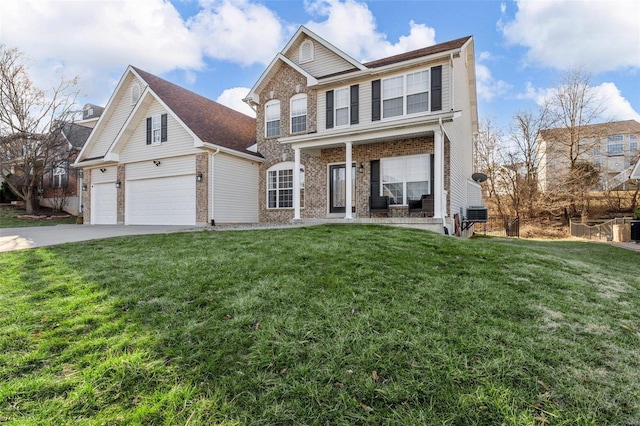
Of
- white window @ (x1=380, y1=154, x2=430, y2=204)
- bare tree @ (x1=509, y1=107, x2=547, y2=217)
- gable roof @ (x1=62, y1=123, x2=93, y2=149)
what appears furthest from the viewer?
bare tree @ (x1=509, y1=107, x2=547, y2=217)

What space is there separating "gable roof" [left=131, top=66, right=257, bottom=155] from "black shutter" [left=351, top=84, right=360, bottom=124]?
4.83m

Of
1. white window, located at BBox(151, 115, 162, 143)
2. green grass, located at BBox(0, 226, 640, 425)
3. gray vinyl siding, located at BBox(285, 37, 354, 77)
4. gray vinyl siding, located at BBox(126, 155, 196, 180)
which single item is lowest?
green grass, located at BBox(0, 226, 640, 425)

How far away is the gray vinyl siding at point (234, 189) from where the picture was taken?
1305cm

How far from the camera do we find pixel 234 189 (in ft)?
44.9

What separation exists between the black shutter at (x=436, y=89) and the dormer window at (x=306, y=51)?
5.69 meters

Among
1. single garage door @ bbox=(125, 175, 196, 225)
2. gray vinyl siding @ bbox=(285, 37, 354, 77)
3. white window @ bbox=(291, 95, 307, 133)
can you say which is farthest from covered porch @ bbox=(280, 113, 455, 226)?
single garage door @ bbox=(125, 175, 196, 225)

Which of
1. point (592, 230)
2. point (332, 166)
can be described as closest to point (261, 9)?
point (332, 166)

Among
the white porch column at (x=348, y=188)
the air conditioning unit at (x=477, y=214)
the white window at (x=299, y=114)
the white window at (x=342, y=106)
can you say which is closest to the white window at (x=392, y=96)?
the white window at (x=342, y=106)

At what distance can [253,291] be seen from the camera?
374 centimetres

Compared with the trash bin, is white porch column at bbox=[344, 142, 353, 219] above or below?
above

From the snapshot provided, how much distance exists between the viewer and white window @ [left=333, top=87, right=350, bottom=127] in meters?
12.9

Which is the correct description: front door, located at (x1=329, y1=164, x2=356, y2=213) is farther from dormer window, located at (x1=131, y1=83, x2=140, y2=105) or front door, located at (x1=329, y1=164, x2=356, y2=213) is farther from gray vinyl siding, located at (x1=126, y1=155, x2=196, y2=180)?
dormer window, located at (x1=131, y1=83, x2=140, y2=105)

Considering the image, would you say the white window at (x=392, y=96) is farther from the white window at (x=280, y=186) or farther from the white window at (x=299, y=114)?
the white window at (x=280, y=186)

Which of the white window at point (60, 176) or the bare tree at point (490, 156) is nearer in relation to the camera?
the white window at point (60, 176)
